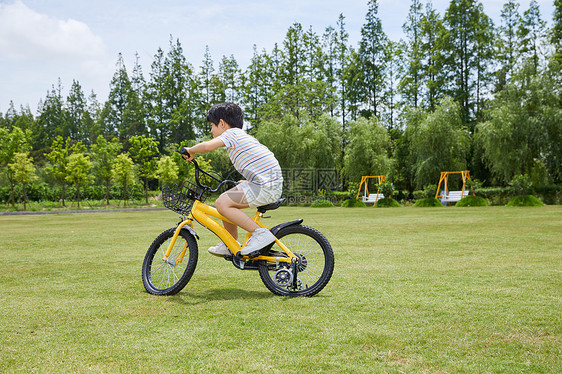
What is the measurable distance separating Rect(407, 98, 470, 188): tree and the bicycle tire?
100 feet

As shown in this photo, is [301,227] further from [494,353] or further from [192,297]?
[494,353]

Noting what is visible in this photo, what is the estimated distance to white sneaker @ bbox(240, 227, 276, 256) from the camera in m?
4.42

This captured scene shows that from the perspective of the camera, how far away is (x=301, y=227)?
14.8ft

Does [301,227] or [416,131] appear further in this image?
[416,131]

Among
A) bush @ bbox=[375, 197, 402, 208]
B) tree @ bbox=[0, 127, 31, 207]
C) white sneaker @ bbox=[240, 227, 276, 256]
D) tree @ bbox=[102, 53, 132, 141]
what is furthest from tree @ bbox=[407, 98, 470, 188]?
tree @ bbox=[102, 53, 132, 141]

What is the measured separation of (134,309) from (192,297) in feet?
2.13

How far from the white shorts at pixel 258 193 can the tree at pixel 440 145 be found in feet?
101

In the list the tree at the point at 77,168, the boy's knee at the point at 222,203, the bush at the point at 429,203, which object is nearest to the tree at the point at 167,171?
the tree at the point at 77,168

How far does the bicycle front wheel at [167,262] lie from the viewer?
184 inches

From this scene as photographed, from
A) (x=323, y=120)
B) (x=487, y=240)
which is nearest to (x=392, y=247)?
(x=487, y=240)

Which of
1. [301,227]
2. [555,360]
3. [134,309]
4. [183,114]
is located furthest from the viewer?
[183,114]

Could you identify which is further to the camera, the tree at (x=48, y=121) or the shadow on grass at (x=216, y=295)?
the tree at (x=48, y=121)

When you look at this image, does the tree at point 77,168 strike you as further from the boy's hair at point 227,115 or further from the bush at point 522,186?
the boy's hair at point 227,115

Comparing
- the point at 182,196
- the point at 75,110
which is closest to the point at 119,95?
the point at 75,110
